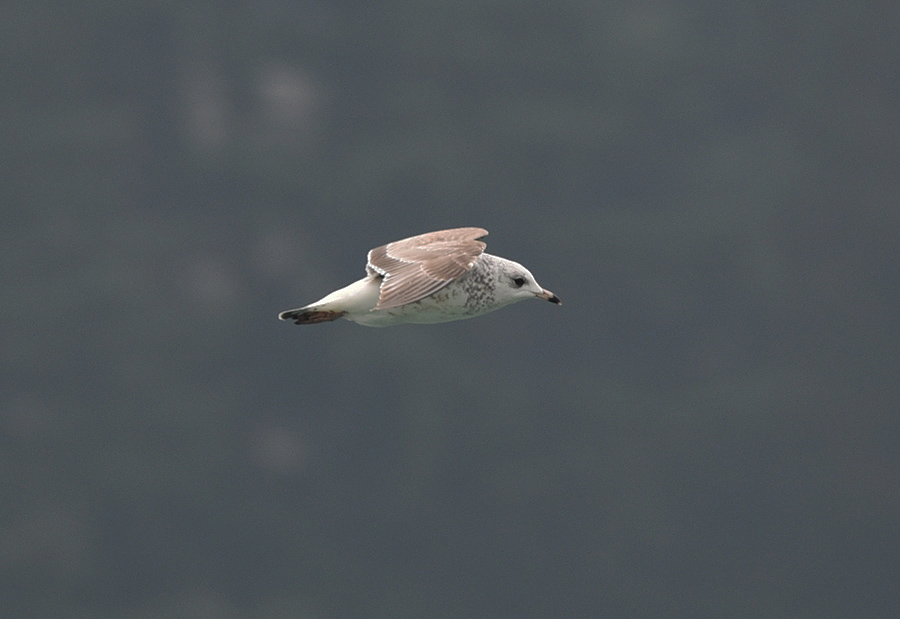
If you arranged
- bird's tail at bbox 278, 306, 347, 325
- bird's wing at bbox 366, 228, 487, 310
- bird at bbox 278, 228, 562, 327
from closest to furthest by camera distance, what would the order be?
1. bird's wing at bbox 366, 228, 487, 310
2. bird at bbox 278, 228, 562, 327
3. bird's tail at bbox 278, 306, 347, 325

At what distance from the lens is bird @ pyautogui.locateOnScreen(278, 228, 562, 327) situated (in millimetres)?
15797

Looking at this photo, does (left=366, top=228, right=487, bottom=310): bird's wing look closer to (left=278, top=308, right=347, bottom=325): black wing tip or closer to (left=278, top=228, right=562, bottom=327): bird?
(left=278, top=228, right=562, bottom=327): bird

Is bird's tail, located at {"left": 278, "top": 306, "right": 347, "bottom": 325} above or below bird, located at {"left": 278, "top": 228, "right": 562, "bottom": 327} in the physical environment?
below

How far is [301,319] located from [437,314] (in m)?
1.99

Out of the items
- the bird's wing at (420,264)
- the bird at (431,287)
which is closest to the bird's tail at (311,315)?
the bird at (431,287)

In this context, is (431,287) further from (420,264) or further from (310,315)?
(310,315)

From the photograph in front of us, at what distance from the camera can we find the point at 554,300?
55.6ft

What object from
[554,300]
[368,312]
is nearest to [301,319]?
[368,312]

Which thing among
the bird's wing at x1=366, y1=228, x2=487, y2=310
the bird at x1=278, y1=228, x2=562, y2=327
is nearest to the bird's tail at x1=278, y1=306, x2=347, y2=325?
the bird at x1=278, y1=228, x2=562, y2=327

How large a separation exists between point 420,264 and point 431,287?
2.63 ft

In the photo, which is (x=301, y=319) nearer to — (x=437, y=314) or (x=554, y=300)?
(x=437, y=314)

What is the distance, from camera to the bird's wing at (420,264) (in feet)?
50.3

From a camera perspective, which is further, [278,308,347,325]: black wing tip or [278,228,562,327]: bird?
[278,308,347,325]: black wing tip

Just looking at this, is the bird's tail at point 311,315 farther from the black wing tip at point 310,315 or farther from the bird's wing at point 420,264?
the bird's wing at point 420,264
